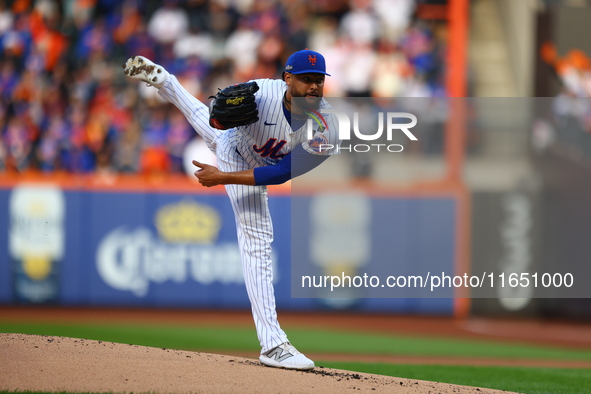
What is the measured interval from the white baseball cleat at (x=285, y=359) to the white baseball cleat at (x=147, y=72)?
1704 mm

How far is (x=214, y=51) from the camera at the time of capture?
Result: 10.8m

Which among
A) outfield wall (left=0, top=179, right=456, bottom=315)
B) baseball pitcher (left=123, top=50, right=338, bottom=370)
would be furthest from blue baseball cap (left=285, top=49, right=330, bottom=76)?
outfield wall (left=0, top=179, right=456, bottom=315)

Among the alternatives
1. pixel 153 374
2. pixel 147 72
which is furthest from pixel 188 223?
pixel 153 374

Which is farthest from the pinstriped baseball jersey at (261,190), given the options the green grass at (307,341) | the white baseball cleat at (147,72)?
the green grass at (307,341)

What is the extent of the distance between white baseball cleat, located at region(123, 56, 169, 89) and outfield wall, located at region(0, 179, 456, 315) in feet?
12.7

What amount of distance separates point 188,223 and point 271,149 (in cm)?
435

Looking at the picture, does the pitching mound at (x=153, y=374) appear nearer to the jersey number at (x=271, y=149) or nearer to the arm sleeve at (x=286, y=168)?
the arm sleeve at (x=286, y=168)

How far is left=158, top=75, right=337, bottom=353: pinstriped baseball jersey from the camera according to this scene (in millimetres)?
4383

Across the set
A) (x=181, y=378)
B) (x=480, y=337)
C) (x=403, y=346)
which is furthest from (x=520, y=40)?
(x=181, y=378)

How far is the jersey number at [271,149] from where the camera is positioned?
14.6 ft

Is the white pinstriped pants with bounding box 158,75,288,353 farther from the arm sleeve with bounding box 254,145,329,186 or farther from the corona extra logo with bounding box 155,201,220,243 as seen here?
the corona extra logo with bounding box 155,201,220,243

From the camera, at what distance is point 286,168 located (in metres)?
4.25

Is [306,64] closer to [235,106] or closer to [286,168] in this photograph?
[235,106]

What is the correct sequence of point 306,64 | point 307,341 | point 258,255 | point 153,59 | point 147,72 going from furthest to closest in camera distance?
point 153,59 < point 307,341 < point 147,72 < point 258,255 < point 306,64
